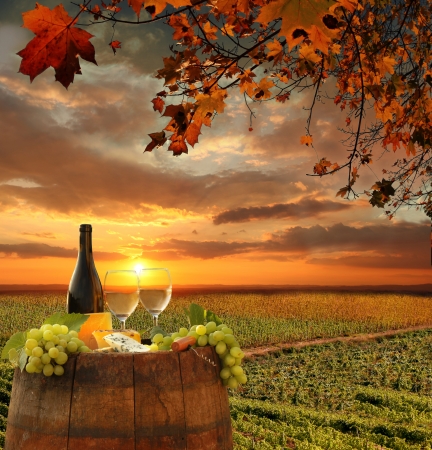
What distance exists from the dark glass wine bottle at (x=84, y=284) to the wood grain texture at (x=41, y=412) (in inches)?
39.6

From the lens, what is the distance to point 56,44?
2199 mm

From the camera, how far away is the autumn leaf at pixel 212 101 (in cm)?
367

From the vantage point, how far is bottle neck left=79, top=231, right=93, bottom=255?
2.98 metres

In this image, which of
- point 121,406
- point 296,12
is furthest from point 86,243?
point 296,12

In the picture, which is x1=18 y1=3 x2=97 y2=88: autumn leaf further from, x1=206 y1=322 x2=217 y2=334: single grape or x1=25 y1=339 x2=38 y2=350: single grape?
x1=206 y1=322 x2=217 y2=334: single grape

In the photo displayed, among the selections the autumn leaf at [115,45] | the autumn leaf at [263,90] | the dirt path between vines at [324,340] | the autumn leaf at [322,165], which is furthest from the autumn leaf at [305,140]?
the dirt path between vines at [324,340]

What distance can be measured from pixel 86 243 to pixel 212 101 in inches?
54.6

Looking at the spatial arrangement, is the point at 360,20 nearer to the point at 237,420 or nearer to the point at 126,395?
the point at 126,395

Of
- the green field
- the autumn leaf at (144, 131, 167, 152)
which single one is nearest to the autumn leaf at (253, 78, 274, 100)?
the autumn leaf at (144, 131, 167, 152)

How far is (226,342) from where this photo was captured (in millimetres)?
2197

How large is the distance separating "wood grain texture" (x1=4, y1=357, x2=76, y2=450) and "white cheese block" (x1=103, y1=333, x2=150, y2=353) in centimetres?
19

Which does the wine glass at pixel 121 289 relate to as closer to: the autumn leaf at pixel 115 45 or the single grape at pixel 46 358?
the single grape at pixel 46 358

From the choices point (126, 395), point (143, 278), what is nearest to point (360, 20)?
point (143, 278)

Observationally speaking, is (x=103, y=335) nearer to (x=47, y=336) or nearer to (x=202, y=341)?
(x=47, y=336)
